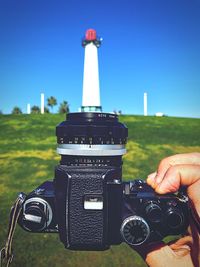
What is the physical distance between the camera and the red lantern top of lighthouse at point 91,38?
31844 mm

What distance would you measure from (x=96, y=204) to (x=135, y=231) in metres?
0.28

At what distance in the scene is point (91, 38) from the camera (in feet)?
104

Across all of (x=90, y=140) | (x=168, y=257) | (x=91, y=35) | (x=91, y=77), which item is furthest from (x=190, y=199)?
(x=91, y=35)

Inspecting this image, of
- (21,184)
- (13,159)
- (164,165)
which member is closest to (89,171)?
(164,165)

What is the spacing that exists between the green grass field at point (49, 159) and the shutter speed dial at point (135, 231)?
3.12 m

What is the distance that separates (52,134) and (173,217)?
14299 mm

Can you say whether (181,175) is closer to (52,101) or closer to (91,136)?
(91,136)

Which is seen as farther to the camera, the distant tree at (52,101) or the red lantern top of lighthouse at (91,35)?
the distant tree at (52,101)

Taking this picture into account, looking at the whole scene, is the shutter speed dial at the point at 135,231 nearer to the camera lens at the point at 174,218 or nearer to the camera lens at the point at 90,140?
the camera lens at the point at 174,218

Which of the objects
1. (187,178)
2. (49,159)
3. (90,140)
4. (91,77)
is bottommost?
(49,159)

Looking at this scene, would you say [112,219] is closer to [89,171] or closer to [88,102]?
[89,171]

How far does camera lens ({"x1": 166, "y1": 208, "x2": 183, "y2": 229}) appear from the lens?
186 cm

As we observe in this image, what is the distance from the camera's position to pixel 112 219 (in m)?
1.91

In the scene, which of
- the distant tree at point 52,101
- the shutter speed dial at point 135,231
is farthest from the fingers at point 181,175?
the distant tree at point 52,101
